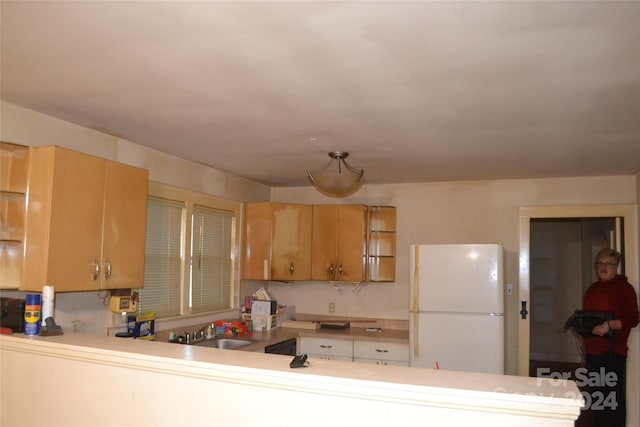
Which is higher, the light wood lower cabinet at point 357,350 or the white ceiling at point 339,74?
the white ceiling at point 339,74

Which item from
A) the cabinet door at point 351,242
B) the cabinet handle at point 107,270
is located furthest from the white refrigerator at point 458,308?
the cabinet handle at point 107,270

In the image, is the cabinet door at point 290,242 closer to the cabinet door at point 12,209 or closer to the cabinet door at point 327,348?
the cabinet door at point 327,348

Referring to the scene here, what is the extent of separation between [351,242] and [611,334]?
232 cm

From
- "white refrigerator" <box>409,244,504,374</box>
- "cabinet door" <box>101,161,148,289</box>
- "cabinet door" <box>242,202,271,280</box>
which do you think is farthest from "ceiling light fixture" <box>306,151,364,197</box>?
"cabinet door" <box>242,202,271,280</box>

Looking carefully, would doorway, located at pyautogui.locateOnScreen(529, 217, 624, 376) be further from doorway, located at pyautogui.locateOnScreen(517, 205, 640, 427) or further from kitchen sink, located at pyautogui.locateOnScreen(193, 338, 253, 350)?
kitchen sink, located at pyautogui.locateOnScreen(193, 338, 253, 350)

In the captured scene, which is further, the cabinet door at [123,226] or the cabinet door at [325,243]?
the cabinet door at [325,243]

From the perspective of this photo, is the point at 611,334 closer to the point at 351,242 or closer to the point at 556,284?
the point at 351,242

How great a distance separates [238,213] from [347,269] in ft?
3.88

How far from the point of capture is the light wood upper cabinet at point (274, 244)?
16.5 ft

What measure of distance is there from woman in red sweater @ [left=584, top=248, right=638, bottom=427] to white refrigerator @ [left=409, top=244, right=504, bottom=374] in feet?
Result: 2.71

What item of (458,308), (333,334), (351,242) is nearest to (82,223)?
(333,334)

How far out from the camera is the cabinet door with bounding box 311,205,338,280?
5.09m

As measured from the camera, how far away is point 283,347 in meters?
4.52

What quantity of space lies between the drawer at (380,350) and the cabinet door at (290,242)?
2.79 ft
